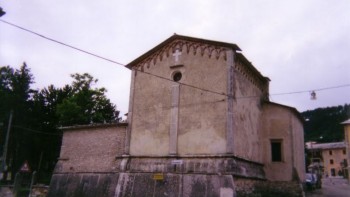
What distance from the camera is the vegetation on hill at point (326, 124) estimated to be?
294 ft

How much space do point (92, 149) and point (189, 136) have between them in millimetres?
6945

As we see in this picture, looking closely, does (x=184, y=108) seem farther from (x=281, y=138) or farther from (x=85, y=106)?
(x=85, y=106)

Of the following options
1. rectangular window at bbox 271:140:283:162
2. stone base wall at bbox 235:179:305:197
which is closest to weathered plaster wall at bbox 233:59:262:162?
rectangular window at bbox 271:140:283:162

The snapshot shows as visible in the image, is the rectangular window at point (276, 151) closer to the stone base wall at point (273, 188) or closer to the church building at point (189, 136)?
the church building at point (189, 136)

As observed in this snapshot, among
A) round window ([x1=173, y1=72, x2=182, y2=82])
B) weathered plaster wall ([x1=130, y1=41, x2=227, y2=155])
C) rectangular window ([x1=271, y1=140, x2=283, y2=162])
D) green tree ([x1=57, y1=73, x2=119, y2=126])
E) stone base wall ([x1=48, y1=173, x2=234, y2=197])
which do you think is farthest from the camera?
green tree ([x1=57, y1=73, x2=119, y2=126])

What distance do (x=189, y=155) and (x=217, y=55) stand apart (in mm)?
5576

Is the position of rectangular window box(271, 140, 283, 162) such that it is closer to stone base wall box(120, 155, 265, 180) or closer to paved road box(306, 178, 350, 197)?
stone base wall box(120, 155, 265, 180)

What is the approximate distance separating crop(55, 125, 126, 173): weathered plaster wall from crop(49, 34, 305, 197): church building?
0.20 feet

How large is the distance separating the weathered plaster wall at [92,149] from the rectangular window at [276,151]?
9.08 metres

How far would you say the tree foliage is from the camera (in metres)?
37.4

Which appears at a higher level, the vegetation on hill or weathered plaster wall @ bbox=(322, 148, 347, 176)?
the vegetation on hill

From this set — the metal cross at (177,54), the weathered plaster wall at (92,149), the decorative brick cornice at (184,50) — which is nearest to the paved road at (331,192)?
the decorative brick cornice at (184,50)

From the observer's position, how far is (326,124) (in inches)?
3745

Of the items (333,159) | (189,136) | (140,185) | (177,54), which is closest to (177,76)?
(177,54)
